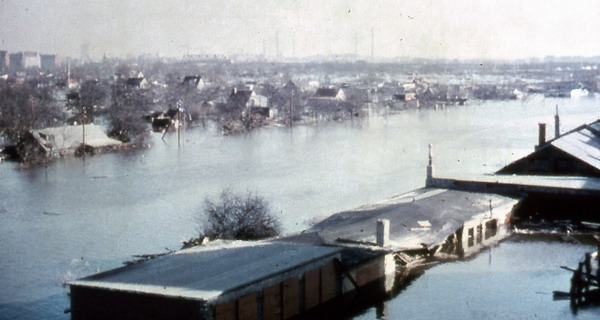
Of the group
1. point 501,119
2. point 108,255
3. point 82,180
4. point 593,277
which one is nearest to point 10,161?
point 82,180

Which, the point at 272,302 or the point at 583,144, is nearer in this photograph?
the point at 272,302

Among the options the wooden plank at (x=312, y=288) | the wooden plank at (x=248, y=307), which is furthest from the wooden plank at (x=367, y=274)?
the wooden plank at (x=248, y=307)

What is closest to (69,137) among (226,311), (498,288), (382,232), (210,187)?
(210,187)

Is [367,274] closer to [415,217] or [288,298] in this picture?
[288,298]

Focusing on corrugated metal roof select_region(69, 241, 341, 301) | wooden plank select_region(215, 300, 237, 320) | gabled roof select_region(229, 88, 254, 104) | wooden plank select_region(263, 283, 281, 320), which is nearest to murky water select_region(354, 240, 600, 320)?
corrugated metal roof select_region(69, 241, 341, 301)

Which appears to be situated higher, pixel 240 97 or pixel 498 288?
pixel 240 97

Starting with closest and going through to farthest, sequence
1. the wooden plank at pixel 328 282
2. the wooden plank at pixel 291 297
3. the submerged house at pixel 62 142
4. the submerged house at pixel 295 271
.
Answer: the submerged house at pixel 295 271 → the wooden plank at pixel 291 297 → the wooden plank at pixel 328 282 → the submerged house at pixel 62 142

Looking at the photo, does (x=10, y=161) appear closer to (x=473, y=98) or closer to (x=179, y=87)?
(x=179, y=87)

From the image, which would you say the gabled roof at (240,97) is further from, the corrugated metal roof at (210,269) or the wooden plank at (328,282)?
the wooden plank at (328,282)
